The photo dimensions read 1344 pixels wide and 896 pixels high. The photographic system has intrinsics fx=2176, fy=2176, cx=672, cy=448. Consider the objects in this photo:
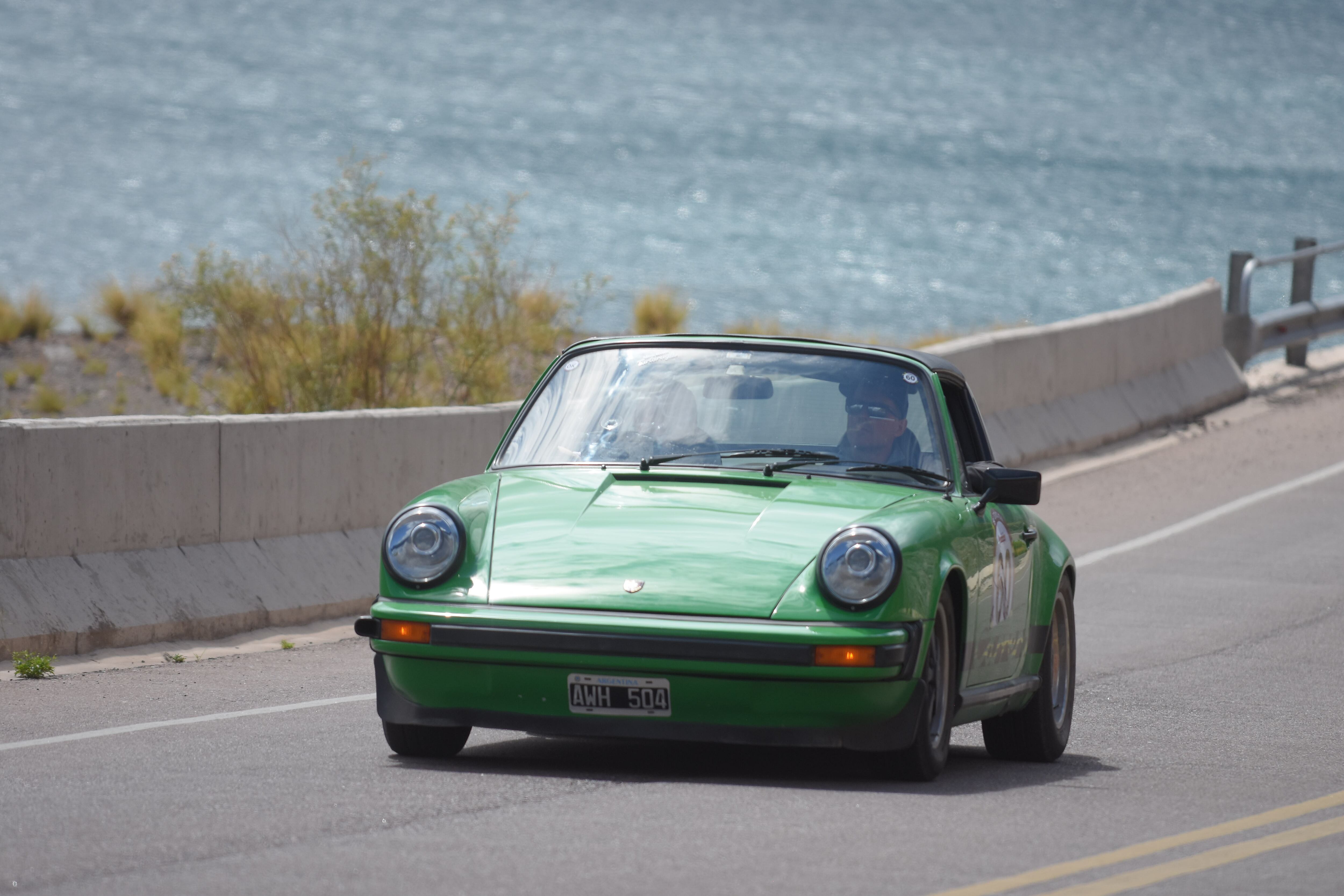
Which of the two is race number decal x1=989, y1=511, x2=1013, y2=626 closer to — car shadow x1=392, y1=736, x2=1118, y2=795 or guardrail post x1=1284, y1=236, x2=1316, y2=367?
car shadow x1=392, y1=736, x2=1118, y2=795

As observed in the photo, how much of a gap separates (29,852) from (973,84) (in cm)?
13555

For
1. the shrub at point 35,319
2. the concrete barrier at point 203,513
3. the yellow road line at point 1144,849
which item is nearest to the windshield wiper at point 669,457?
the yellow road line at point 1144,849

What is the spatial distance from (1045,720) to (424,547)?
271cm

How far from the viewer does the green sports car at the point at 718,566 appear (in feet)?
22.2

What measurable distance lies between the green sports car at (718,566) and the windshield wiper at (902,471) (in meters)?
0.01

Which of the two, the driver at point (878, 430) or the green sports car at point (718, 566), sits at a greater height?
Answer: the driver at point (878, 430)

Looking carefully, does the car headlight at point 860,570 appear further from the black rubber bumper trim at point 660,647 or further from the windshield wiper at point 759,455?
the windshield wiper at point 759,455

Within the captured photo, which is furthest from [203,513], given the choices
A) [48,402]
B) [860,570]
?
[48,402]

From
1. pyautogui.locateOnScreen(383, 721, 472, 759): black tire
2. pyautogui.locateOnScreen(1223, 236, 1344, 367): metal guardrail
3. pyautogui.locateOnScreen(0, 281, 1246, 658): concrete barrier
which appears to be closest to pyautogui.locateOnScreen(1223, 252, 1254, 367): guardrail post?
pyautogui.locateOnScreen(1223, 236, 1344, 367): metal guardrail

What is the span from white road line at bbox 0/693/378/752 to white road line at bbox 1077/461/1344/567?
24.9 ft

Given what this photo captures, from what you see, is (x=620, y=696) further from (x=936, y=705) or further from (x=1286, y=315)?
(x=1286, y=315)

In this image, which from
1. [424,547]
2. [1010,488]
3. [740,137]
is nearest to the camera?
[424,547]

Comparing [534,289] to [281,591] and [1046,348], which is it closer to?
[1046,348]

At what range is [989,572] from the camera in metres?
7.78
